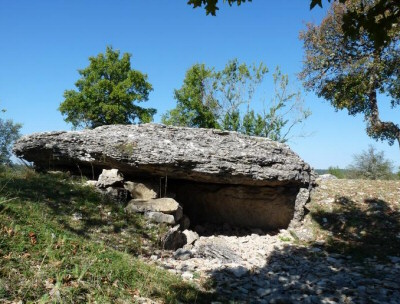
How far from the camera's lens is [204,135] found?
941 cm

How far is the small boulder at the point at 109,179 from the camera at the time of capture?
895cm

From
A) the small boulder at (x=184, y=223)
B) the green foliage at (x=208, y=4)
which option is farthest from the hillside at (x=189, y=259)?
the green foliage at (x=208, y=4)

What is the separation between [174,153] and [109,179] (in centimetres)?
186

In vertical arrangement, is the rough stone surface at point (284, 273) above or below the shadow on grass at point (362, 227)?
below

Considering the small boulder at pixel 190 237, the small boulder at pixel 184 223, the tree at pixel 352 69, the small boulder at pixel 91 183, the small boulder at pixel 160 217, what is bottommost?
the small boulder at pixel 190 237

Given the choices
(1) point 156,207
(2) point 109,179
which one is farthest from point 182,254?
(2) point 109,179

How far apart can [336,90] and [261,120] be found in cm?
1011

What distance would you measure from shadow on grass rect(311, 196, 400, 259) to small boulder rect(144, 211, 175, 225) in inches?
147

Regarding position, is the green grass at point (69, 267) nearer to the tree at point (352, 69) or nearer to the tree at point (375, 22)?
the tree at point (375, 22)

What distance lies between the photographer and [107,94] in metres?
30.0

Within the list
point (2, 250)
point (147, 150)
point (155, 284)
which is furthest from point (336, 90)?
point (2, 250)

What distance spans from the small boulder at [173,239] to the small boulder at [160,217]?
0.74 ft

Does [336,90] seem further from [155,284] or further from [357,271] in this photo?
[155,284]

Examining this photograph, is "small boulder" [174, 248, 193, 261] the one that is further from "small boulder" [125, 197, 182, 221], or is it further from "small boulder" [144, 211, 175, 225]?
"small boulder" [125, 197, 182, 221]
